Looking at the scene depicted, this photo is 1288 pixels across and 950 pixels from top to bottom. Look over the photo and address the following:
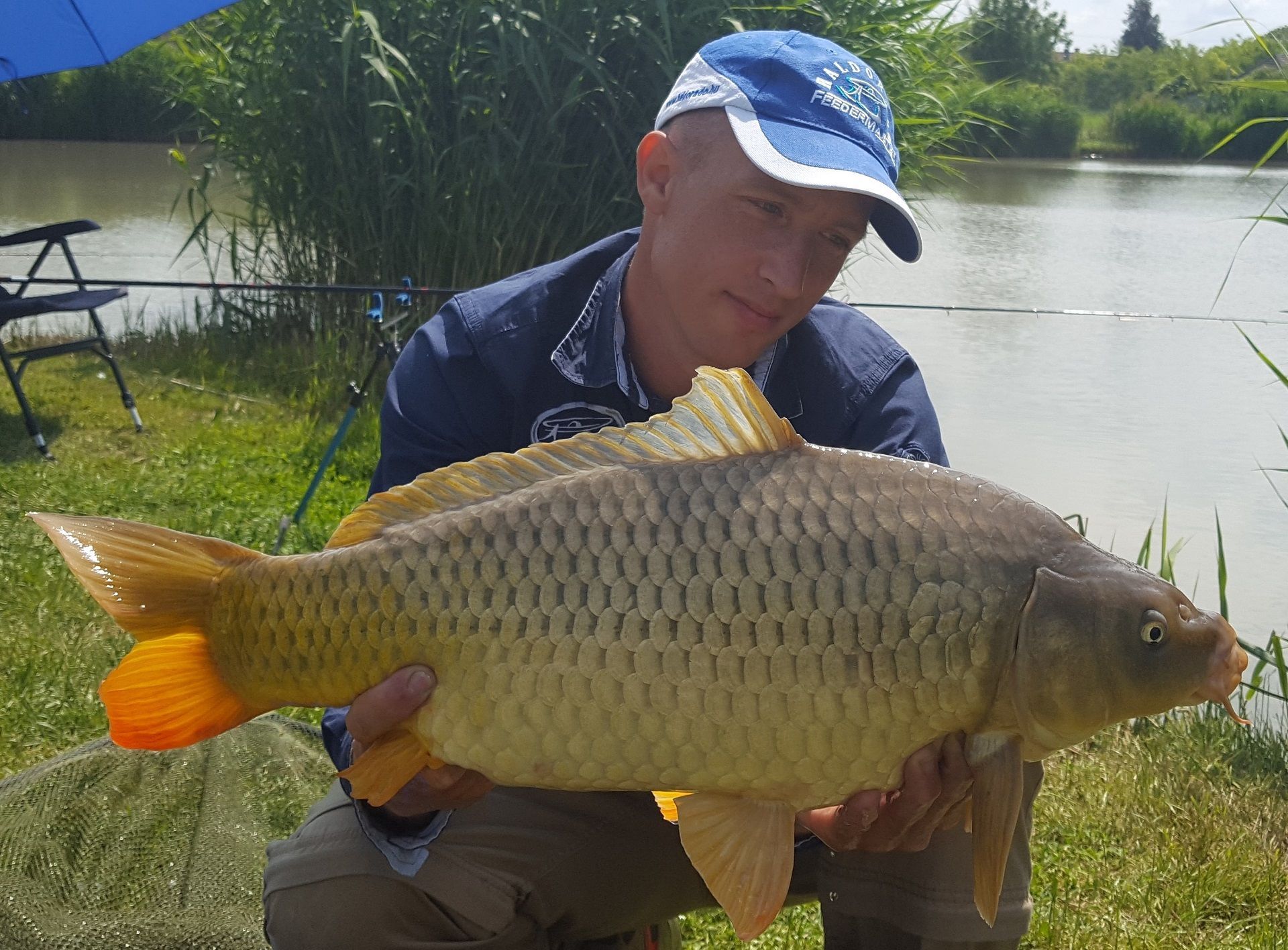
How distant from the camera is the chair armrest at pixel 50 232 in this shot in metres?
4.41

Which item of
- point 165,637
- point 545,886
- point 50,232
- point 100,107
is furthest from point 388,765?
point 100,107

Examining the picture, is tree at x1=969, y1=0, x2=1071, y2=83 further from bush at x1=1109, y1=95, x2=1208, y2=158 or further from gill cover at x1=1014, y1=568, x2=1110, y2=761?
gill cover at x1=1014, y1=568, x2=1110, y2=761

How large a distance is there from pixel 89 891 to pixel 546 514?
0.93 m

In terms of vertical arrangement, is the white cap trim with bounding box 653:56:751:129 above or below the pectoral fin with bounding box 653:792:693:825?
above

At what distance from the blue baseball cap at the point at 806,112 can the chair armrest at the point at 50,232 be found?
3.49 m

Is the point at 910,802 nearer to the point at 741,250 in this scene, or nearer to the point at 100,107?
the point at 741,250

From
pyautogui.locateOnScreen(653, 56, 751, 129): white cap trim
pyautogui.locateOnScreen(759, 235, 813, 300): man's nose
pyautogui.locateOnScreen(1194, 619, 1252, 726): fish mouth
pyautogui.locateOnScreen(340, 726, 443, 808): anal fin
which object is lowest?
pyautogui.locateOnScreen(340, 726, 443, 808): anal fin

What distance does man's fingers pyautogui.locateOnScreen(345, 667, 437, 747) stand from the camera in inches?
41.8

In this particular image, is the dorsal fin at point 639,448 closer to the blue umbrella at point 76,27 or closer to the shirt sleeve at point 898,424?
the shirt sleeve at point 898,424

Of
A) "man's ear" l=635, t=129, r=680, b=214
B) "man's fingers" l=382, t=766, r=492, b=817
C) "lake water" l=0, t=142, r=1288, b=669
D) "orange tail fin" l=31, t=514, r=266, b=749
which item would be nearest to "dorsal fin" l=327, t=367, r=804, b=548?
"orange tail fin" l=31, t=514, r=266, b=749

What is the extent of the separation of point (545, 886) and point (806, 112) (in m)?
0.90

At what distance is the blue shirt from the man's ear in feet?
0.35

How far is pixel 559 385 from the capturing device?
1.50m

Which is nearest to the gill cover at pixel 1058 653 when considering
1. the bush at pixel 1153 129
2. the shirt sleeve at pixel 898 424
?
the shirt sleeve at pixel 898 424
